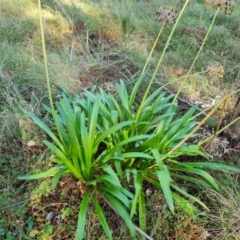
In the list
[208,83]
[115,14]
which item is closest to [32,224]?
[208,83]

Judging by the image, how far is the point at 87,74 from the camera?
364 cm

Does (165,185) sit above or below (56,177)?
above

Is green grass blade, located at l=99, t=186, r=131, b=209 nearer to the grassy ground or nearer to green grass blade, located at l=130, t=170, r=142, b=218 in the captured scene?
green grass blade, located at l=130, t=170, r=142, b=218

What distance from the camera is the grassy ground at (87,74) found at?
6.86 feet

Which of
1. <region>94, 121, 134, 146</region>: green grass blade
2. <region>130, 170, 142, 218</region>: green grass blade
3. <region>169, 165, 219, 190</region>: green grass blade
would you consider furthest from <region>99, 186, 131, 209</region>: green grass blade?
<region>169, 165, 219, 190</region>: green grass blade

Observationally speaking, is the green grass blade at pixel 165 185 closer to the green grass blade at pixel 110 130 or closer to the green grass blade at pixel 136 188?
the green grass blade at pixel 136 188

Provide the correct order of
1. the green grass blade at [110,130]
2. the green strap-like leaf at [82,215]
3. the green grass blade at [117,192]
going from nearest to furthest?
1. the green strap-like leaf at [82,215]
2. the green grass blade at [117,192]
3. the green grass blade at [110,130]

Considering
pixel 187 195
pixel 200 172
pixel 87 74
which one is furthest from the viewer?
pixel 87 74

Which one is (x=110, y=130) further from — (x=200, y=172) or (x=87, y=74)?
(x=87, y=74)

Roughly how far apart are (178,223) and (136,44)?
8.93 feet

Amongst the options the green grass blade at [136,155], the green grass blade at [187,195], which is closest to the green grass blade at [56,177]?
the green grass blade at [136,155]

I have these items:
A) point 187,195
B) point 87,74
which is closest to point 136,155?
point 187,195

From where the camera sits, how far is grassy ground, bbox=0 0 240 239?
209cm

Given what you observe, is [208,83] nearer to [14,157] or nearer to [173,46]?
[173,46]
